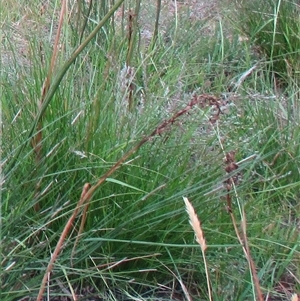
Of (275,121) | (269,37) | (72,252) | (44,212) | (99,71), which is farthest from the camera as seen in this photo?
(269,37)

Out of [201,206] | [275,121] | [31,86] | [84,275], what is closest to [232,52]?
[275,121]

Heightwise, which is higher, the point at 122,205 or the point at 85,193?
the point at 85,193

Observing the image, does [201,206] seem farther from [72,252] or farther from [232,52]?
[232,52]

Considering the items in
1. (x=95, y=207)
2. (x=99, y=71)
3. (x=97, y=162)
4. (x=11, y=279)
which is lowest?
(x=11, y=279)

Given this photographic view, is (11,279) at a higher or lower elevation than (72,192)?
lower

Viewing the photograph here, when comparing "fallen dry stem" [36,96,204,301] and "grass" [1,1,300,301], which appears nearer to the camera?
"fallen dry stem" [36,96,204,301]

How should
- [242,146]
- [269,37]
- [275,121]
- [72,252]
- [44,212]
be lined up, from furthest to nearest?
[269,37]
[275,121]
[242,146]
[44,212]
[72,252]

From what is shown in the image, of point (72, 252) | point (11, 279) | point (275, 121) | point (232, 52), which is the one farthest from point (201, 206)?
point (232, 52)

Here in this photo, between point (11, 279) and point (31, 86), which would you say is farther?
point (31, 86)

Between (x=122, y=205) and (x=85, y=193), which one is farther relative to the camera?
(x=122, y=205)

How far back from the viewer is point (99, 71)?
2.17 metres

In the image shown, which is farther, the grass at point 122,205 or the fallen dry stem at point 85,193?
the grass at point 122,205

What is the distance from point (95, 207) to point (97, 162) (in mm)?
116

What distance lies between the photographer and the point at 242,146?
1975 millimetres
